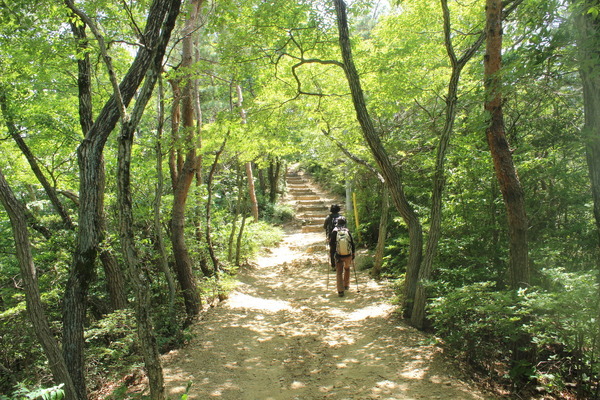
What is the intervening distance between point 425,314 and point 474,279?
110cm

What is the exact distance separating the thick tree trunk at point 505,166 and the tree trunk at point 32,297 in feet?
16.1

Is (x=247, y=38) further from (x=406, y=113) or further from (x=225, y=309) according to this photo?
(x=406, y=113)

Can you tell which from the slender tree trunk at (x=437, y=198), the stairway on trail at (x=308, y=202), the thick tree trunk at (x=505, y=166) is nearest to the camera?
the thick tree trunk at (x=505, y=166)

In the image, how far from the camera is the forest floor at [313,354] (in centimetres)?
377

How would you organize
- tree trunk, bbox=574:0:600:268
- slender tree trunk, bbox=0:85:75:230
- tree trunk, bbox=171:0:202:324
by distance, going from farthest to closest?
tree trunk, bbox=171:0:202:324, slender tree trunk, bbox=0:85:75:230, tree trunk, bbox=574:0:600:268

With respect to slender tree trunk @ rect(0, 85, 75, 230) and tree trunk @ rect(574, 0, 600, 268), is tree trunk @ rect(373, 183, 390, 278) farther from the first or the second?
slender tree trunk @ rect(0, 85, 75, 230)

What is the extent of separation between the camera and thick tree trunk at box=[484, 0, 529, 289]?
414 cm

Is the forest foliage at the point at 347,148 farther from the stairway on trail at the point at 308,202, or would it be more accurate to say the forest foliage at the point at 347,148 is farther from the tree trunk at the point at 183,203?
the stairway on trail at the point at 308,202

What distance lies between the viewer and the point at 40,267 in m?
6.30

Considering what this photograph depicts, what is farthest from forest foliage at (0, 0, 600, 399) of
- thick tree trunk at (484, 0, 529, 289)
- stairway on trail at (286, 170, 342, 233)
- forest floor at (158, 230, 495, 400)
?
stairway on trail at (286, 170, 342, 233)

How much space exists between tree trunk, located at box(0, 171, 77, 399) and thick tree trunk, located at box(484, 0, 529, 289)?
4905 mm

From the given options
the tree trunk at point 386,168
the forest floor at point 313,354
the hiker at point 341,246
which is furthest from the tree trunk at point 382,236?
the tree trunk at point 386,168

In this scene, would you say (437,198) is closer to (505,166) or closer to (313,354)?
(505,166)

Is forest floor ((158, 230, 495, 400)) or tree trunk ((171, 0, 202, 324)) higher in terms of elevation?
tree trunk ((171, 0, 202, 324))
